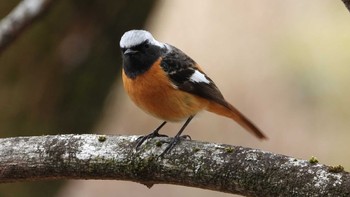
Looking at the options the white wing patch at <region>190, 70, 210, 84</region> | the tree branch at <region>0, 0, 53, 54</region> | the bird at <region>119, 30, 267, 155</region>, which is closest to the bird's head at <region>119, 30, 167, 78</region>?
the bird at <region>119, 30, 267, 155</region>

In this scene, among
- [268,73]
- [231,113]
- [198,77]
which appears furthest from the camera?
[268,73]

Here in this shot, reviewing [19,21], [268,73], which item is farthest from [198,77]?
[268,73]

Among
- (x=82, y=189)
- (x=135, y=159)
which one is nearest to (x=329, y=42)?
(x=82, y=189)

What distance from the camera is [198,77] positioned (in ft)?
14.3

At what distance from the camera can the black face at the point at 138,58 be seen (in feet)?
13.6

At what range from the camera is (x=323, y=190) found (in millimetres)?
2578

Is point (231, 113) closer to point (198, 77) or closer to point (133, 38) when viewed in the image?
point (198, 77)

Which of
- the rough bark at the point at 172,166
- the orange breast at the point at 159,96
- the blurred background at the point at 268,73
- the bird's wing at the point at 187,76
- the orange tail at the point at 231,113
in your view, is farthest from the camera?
the blurred background at the point at 268,73

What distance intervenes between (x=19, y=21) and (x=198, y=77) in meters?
1.17

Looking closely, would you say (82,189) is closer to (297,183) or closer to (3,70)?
(3,70)

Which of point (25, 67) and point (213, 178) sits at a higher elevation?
point (25, 67)

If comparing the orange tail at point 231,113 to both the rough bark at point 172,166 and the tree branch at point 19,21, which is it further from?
the tree branch at point 19,21

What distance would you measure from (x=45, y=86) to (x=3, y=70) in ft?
1.07

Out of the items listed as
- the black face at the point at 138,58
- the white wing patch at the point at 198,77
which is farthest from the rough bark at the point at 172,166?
the white wing patch at the point at 198,77
